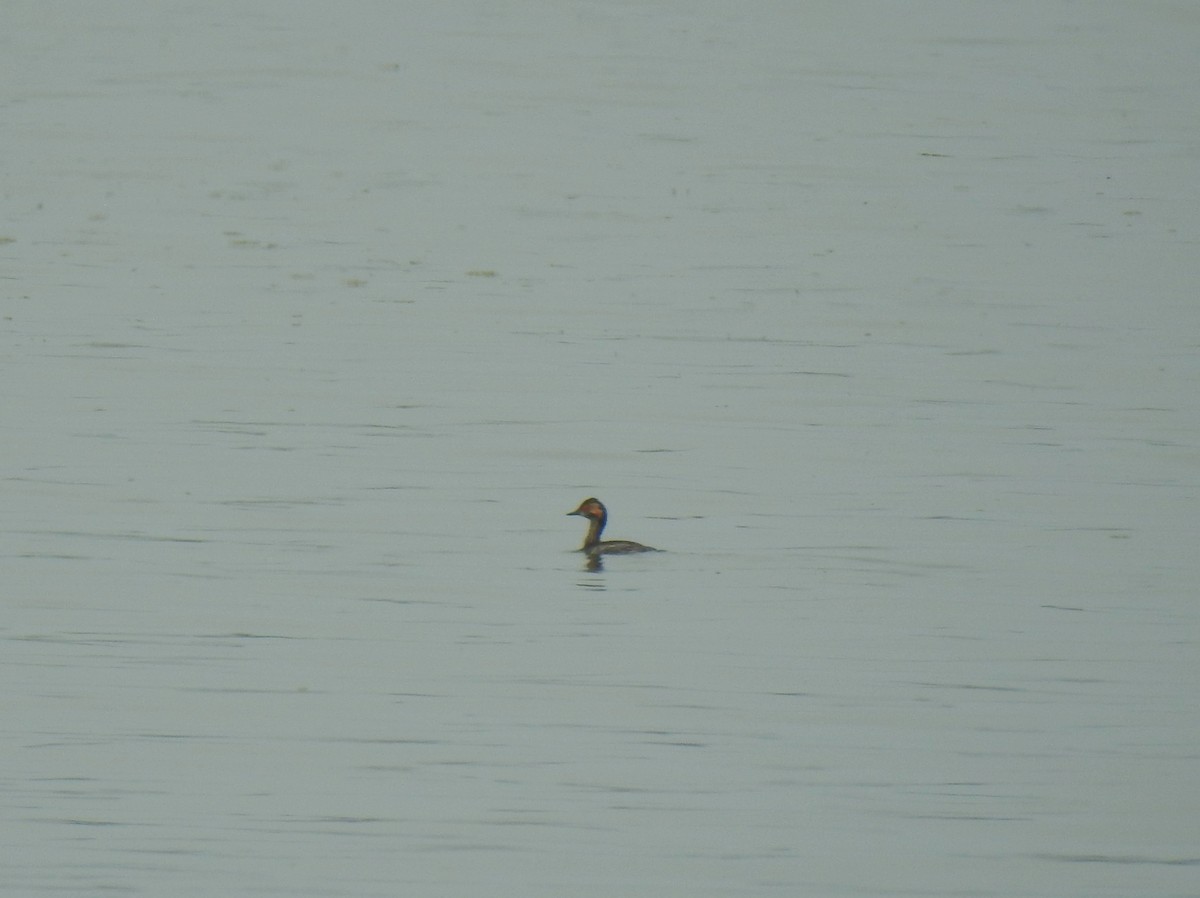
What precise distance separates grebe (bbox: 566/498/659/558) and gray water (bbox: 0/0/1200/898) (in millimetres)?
236

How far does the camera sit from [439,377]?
22531mm

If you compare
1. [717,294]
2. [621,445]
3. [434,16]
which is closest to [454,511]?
[621,445]

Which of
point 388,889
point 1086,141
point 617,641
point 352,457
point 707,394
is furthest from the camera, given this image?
point 1086,141

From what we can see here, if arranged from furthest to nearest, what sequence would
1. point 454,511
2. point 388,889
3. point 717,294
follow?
point 717,294
point 454,511
point 388,889

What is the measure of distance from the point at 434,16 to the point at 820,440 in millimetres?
35925

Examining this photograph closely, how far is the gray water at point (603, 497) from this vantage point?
974 cm

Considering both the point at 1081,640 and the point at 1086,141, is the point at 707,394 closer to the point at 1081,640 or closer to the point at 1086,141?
the point at 1081,640

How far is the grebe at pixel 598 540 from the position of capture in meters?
15.0

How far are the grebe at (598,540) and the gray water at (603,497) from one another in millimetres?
236

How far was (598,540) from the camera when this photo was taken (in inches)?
604

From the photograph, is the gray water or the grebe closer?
the gray water

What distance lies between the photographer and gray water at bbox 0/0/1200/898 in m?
9.74

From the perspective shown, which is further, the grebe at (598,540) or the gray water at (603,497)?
the grebe at (598,540)

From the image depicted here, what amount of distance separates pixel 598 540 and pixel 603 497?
198 centimetres
